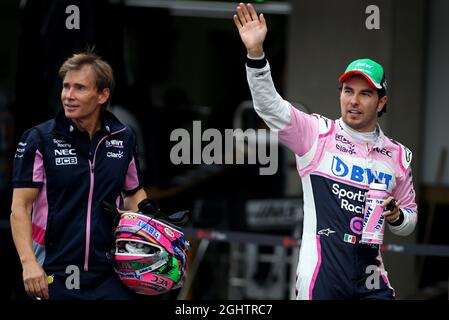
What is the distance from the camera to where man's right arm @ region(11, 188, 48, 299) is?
15.1 feet

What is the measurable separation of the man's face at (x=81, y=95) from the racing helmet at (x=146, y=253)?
0.51 m

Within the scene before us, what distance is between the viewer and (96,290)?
4.82 meters

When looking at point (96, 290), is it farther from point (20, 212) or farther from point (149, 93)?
point (149, 93)

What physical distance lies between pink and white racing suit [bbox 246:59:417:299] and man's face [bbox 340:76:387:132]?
8cm

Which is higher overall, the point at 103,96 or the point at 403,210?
the point at 103,96

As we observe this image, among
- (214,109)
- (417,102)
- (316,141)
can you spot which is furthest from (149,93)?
(316,141)

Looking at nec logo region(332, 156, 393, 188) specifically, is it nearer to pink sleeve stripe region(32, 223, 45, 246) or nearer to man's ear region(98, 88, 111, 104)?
man's ear region(98, 88, 111, 104)

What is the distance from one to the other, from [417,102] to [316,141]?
3748 millimetres

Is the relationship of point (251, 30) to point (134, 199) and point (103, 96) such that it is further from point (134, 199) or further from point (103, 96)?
point (134, 199)

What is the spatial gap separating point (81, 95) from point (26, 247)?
2.48 feet
